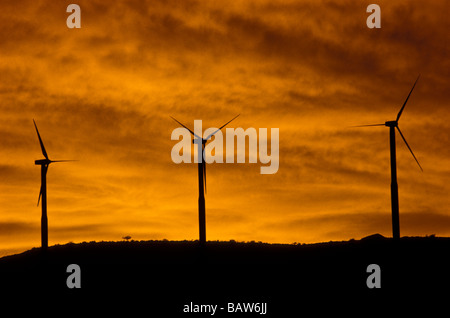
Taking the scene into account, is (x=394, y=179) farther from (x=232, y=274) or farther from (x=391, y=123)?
(x=232, y=274)

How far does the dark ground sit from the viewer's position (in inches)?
3238

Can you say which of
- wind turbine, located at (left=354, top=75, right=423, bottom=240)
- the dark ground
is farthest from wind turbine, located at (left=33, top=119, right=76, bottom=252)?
wind turbine, located at (left=354, top=75, right=423, bottom=240)

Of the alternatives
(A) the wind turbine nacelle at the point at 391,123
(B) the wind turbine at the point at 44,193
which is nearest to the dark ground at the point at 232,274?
(B) the wind turbine at the point at 44,193

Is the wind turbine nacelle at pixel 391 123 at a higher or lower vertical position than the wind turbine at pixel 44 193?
higher

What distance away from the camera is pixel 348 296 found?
8306 centimetres

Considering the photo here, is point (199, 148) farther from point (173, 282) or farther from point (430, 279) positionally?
point (430, 279)

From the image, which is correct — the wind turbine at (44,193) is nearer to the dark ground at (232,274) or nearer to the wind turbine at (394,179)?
the dark ground at (232,274)

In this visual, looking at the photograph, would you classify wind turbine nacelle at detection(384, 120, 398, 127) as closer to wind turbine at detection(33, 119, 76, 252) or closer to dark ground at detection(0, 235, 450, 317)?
dark ground at detection(0, 235, 450, 317)

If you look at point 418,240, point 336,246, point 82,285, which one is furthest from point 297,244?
point 82,285

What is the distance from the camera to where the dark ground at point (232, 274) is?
82.2 meters

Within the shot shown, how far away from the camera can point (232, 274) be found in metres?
94.0
